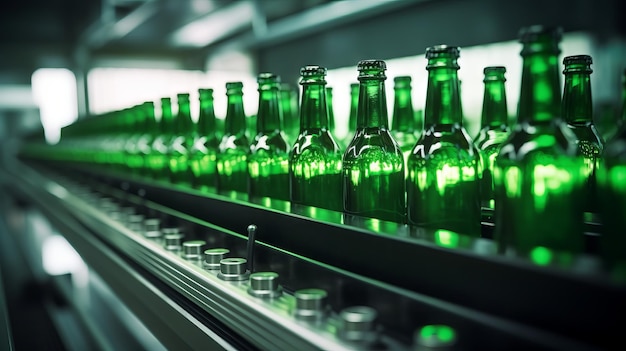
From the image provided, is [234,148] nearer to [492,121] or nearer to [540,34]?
[492,121]

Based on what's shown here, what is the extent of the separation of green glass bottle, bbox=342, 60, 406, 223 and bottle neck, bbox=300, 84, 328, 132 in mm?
121

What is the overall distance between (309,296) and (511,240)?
0.24 m

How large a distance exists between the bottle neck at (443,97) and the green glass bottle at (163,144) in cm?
112

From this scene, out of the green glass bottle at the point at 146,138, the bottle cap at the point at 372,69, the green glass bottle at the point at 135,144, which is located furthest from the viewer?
the green glass bottle at the point at 135,144

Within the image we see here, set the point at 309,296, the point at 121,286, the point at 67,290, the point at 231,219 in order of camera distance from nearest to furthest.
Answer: the point at 309,296
the point at 231,219
the point at 121,286
the point at 67,290

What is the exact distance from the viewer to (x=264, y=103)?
1.11 metres

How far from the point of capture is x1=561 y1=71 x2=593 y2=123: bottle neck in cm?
91

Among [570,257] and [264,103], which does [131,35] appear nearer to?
[264,103]

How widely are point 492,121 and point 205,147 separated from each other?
74 centimetres

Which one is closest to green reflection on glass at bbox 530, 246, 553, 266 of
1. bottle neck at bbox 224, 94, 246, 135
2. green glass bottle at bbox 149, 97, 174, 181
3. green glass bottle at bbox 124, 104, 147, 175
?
bottle neck at bbox 224, 94, 246, 135

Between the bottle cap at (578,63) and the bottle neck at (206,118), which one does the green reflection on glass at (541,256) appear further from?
the bottle neck at (206,118)

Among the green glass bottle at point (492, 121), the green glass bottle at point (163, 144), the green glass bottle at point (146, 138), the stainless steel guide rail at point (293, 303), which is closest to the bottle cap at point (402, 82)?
the green glass bottle at point (492, 121)

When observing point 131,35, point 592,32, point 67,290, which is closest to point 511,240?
point 67,290

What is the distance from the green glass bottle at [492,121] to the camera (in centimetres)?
102
